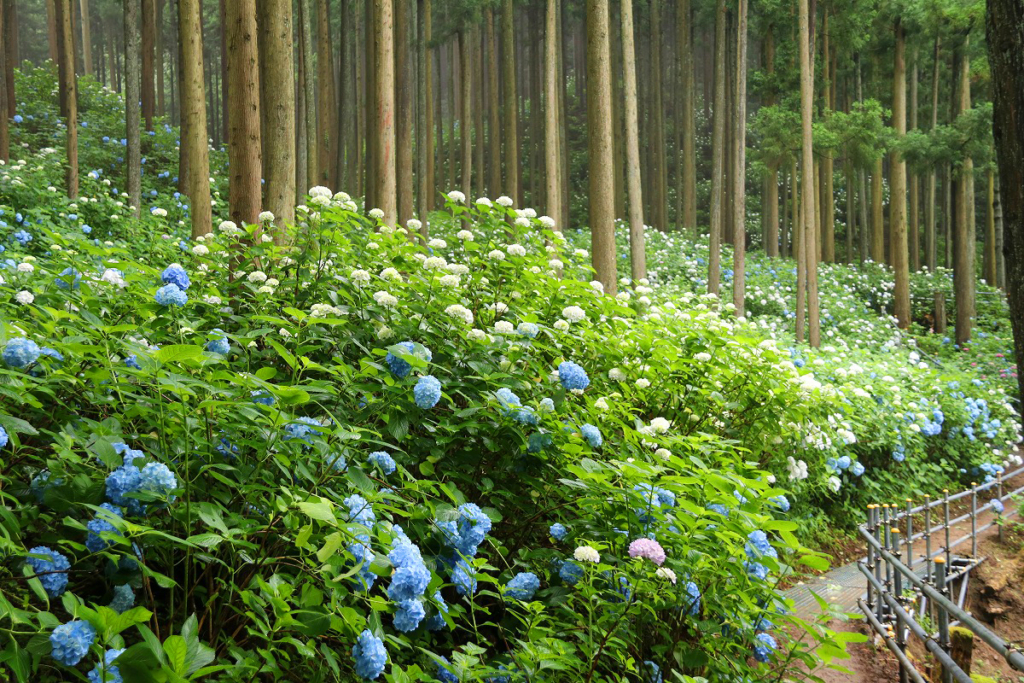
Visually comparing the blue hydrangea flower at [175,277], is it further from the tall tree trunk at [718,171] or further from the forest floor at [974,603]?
the tall tree trunk at [718,171]

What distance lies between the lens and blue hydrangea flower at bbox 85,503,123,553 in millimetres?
1884

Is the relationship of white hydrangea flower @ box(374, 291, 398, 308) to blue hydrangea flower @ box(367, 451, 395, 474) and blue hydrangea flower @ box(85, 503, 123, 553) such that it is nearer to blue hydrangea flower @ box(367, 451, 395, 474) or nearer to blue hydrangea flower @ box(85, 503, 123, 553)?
blue hydrangea flower @ box(367, 451, 395, 474)

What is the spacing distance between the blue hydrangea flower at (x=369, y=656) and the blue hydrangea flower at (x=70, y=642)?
2.02 ft

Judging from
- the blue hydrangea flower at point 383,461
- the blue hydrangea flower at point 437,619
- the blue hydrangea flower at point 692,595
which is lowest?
the blue hydrangea flower at point 692,595

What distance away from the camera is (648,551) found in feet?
8.56

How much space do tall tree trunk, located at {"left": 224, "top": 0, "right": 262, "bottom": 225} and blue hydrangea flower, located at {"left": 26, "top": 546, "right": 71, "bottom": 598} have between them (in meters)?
4.33

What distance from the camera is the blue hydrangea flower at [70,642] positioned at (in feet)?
5.30

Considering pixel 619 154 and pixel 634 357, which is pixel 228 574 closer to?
pixel 634 357

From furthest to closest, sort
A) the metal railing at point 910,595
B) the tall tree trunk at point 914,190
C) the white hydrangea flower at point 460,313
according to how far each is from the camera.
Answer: the tall tree trunk at point 914,190, the metal railing at point 910,595, the white hydrangea flower at point 460,313

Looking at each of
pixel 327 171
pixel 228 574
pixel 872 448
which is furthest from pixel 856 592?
pixel 327 171

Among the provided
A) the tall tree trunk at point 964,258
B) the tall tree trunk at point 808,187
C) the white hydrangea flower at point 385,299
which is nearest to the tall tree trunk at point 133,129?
the white hydrangea flower at point 385,299

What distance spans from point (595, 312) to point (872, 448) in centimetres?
543

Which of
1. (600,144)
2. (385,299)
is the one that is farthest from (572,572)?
(600,144)

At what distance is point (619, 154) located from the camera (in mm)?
26438
